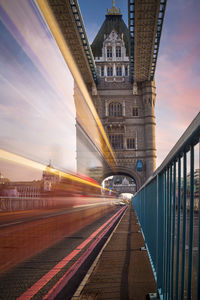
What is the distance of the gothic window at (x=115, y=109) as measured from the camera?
142ft

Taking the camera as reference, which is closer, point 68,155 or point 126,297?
point 126,297

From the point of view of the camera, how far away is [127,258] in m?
4.73

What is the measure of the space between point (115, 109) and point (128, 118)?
7.59 feet

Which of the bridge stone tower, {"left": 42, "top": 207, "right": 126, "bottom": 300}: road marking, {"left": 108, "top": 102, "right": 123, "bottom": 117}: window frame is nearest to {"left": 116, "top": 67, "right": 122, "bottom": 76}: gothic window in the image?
the bridge stone tower

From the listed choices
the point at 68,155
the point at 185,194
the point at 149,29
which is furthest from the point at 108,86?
the point at 185,194

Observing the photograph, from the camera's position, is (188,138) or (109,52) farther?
(109,52)

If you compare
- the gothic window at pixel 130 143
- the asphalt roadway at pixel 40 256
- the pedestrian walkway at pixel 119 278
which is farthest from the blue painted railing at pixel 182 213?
the gothic window at pixel 130 143

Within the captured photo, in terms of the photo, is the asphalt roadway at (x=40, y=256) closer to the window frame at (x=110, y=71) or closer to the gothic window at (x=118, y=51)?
the window frame at (x=110, y=71)

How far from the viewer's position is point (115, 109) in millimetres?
43531

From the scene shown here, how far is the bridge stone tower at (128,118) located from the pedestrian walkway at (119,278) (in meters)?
36.7

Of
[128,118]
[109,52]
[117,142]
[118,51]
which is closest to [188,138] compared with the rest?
[117,142]

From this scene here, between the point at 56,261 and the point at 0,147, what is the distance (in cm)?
195

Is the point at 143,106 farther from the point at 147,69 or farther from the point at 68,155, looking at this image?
the point at 68,155

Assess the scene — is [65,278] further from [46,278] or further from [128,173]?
[128,173]
